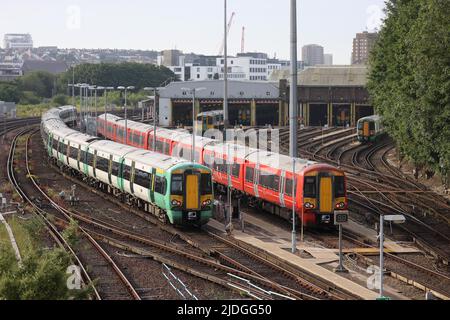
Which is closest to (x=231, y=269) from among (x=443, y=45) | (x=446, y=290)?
(x=446, y=290)

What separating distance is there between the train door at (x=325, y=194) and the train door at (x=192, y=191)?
4.82 m

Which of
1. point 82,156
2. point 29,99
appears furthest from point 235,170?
point 29,99

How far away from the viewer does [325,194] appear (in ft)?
104

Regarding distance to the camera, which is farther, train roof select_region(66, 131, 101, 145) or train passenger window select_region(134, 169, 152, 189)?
train roof select_region(66, 131, 101, 145)

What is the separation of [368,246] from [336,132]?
63.6 metres

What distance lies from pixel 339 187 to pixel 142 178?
29.4ft

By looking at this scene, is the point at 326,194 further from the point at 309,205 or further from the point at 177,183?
the point at 177,183

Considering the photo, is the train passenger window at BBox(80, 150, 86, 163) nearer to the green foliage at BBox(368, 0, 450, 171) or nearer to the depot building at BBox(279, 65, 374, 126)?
the green foliage at BBox(368, 0, 450, 171)

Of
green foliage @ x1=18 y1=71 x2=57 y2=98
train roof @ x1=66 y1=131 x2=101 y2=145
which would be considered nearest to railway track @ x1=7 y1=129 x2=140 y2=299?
train roof @ x1=66 y1=131 x2=101 y2=145

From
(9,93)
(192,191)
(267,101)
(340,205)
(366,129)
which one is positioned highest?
(9,93)

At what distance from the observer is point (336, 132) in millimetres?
92688

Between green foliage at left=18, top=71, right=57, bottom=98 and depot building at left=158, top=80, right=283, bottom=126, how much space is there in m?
75.6

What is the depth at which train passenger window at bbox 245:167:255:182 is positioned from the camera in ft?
121

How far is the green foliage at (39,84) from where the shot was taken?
17225 cm
